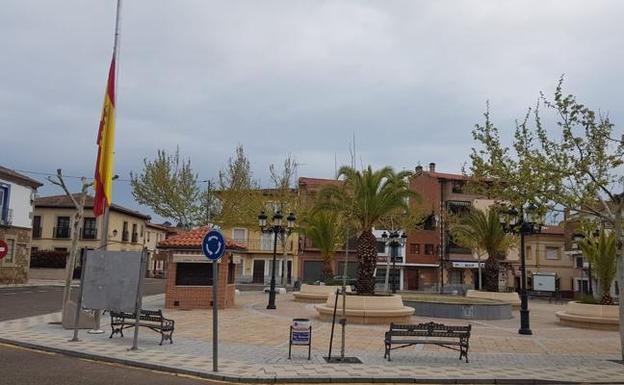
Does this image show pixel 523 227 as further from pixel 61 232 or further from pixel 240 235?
pixel 61 232

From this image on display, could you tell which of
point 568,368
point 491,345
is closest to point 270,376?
point 568,368

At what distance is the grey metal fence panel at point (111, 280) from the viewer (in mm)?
13359

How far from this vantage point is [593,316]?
2106cm

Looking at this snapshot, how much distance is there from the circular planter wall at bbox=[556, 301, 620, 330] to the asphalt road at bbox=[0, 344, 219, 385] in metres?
16.1

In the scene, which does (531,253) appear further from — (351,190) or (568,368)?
(568,368)

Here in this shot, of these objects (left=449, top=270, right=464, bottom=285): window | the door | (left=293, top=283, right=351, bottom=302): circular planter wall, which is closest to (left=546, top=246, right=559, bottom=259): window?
(left=449, top=270, right=464, bottom=285): window

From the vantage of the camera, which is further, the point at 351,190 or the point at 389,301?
the point at 351,190

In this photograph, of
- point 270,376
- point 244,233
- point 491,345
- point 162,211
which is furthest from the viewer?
point 244,233

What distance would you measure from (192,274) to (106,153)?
8.62 metres

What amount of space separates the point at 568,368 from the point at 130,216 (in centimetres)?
5724

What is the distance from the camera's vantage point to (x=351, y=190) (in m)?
22.0

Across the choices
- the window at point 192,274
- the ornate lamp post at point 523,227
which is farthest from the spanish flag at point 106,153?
the ornate lamp post at point 523,227

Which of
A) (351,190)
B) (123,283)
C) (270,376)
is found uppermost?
(351,190)

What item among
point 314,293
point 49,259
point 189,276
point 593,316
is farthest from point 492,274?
point 49,259
